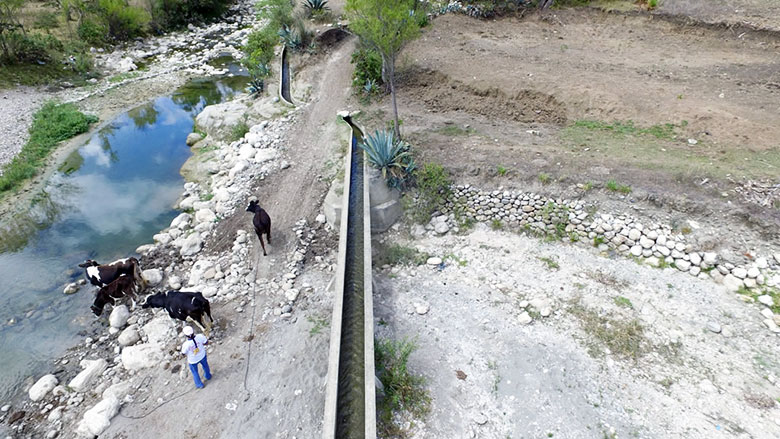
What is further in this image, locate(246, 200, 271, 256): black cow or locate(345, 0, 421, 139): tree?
locate(345, 0, 421, 139): tree

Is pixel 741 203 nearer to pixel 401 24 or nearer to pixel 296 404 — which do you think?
pixel 401 24

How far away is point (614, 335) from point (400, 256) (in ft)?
13.9

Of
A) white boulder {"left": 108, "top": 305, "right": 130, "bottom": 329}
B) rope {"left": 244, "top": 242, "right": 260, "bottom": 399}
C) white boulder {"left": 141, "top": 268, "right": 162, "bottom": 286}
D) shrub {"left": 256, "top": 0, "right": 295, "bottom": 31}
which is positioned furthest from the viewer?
shrub {"left": 256, "top": 0, "right": 295, "bottom": 31}

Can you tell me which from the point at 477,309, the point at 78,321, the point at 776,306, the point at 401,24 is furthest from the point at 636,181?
the point at 78,321

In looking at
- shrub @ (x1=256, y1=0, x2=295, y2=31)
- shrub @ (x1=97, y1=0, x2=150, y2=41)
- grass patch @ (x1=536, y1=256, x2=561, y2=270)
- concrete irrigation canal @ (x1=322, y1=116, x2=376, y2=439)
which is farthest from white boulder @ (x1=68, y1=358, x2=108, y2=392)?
shrub @ (x1=97, y1=0, x2=150, y2=41)

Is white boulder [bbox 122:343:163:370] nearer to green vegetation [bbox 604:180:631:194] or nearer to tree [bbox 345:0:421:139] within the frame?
tree [bbox 345:0:421:139]

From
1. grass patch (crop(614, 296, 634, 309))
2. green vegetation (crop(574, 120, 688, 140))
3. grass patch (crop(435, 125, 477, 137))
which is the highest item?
green vegetation (crop(574, 120, 688, 140))

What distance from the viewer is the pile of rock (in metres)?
7.21

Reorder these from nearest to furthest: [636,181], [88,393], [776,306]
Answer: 1. [88,393]
2. [776,306]
3. [636,181]

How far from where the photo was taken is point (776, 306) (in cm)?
675

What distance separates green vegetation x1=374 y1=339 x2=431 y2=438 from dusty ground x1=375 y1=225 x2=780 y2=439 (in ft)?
0.65

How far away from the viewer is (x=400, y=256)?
852cm

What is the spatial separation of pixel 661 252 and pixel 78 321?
1200cm

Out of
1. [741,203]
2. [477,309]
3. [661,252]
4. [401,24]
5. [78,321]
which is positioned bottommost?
[78,321]
